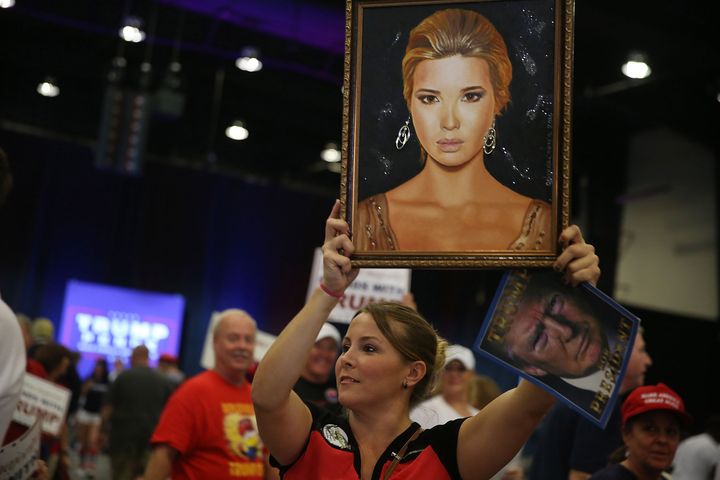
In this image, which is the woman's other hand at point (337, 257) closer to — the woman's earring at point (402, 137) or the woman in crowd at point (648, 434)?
the woman's earring at point (402, 137)

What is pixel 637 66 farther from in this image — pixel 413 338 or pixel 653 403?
pixel 413 338

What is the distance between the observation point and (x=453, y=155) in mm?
2115

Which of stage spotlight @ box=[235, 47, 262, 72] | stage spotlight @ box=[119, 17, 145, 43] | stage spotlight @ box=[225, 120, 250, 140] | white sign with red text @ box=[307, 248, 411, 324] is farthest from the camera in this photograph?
stage spotlight @ box=[225, 120, 250, 140]

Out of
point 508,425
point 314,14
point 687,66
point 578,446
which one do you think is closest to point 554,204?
point 508,425

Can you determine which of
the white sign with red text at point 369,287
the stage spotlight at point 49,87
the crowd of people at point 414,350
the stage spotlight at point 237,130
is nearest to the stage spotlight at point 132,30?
the stage spotlight at point 49,87

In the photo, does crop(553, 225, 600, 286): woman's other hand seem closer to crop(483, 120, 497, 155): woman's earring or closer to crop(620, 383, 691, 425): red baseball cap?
crop(483, 120, 497, 155): woman's earring

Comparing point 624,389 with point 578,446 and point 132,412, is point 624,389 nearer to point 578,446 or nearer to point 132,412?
point 578,446

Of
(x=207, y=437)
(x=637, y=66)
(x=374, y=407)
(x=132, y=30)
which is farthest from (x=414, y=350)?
(x=637, y=66)

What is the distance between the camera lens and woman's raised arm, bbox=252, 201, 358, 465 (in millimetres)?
2020

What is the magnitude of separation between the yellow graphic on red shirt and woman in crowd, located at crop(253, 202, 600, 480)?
5.34 feet

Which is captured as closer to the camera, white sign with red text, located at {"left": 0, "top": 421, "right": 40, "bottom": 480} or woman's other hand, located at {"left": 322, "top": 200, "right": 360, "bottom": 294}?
woman's other hand, located at {"left": 322, "top": 200, "right": 360, "bottom": 294}

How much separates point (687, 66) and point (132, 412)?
6.79 metres

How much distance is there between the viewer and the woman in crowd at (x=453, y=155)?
80.5 inches

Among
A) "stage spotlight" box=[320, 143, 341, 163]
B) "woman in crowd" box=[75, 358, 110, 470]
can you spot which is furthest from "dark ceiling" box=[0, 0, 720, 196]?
"woman in crowd" box=[75, 358, 110, 470]
